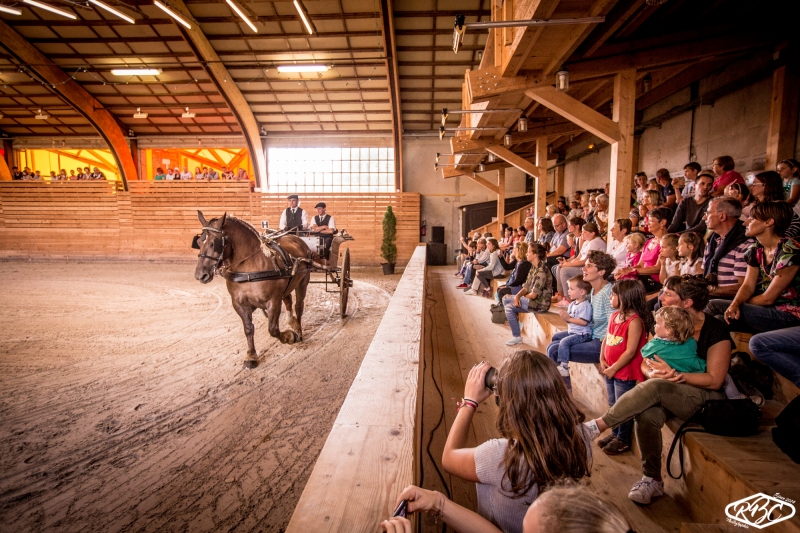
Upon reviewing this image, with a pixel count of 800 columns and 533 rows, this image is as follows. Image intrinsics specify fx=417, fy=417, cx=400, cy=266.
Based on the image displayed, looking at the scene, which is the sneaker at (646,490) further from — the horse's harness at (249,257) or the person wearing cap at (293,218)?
the person wearing cap at (293,218)

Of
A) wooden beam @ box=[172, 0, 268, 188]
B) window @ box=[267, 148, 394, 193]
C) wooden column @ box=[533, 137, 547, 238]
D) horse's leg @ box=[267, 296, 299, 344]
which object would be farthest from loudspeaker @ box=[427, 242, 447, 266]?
horse's leg @ box=[267, 296, 299, 344]

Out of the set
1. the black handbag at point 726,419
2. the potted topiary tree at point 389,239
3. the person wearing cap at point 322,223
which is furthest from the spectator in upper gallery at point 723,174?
the potted topiary tree at point 389,239

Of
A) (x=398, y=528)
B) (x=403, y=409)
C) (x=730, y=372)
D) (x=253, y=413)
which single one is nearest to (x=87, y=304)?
(x=253, y=413)

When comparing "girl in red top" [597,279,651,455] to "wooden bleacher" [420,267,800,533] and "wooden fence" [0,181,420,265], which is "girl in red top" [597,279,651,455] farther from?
"wooden fence" [0,181,420,265]

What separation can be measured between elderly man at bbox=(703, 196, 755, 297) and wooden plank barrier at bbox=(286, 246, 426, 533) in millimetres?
2629

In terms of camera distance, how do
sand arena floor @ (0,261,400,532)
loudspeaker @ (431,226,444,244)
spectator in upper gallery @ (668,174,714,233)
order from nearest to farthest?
sand arena floor @ (0,261,400,532), spectator in upper gallery @ (668,174,714,233), loudspeaker @ (431,226,444,244)

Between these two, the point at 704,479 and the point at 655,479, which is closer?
the point at 704,479

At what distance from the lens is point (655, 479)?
2.22m

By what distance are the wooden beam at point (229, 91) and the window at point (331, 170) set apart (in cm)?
66

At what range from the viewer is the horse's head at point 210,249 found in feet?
15.5

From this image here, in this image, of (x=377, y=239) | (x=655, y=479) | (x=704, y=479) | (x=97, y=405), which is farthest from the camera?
(x=377, y=239)

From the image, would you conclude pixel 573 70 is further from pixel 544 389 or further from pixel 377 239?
pixel 377 239

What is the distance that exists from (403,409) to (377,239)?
50.9 feet

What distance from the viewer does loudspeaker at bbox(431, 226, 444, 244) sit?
56.1ft
